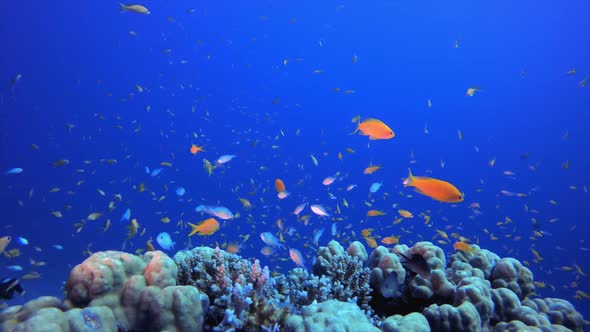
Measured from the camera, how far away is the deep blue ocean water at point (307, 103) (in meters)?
51.9

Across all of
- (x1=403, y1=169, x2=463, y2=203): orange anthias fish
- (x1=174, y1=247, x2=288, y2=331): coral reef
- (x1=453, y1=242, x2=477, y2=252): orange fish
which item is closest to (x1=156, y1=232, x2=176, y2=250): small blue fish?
(x1=174, y1=247, x2=288, y2=331): coral reef

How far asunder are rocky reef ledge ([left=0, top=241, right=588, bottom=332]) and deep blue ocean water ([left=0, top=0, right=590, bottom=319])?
35626 millimetres

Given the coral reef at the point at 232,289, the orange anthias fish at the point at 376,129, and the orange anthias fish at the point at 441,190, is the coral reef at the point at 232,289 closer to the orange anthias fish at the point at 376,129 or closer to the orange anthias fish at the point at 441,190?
the orange anthias fish at the point at 441,190

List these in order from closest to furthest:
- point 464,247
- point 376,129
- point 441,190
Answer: point 441,190
point 464,247
point 376,129

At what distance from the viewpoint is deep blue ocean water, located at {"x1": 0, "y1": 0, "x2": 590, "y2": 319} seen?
51.9 m

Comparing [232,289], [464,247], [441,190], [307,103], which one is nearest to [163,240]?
[232,289]

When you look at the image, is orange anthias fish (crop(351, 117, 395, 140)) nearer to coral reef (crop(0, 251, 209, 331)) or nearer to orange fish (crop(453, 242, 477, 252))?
orange fish (crop(453, 242, 477, 252))

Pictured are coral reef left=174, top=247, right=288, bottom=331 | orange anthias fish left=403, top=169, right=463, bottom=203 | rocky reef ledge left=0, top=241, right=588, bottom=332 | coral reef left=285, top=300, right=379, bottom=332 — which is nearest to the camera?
coral reef left=285, top=300, right=379, bottom=332

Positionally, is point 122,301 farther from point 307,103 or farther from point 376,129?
point 307,103

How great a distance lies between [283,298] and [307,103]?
7673 centimetres

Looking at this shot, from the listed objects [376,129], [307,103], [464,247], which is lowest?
[464,247]

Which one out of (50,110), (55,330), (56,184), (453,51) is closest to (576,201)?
(453,51)

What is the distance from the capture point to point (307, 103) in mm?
78812

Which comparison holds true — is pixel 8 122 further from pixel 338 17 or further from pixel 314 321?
pixel 314 321
